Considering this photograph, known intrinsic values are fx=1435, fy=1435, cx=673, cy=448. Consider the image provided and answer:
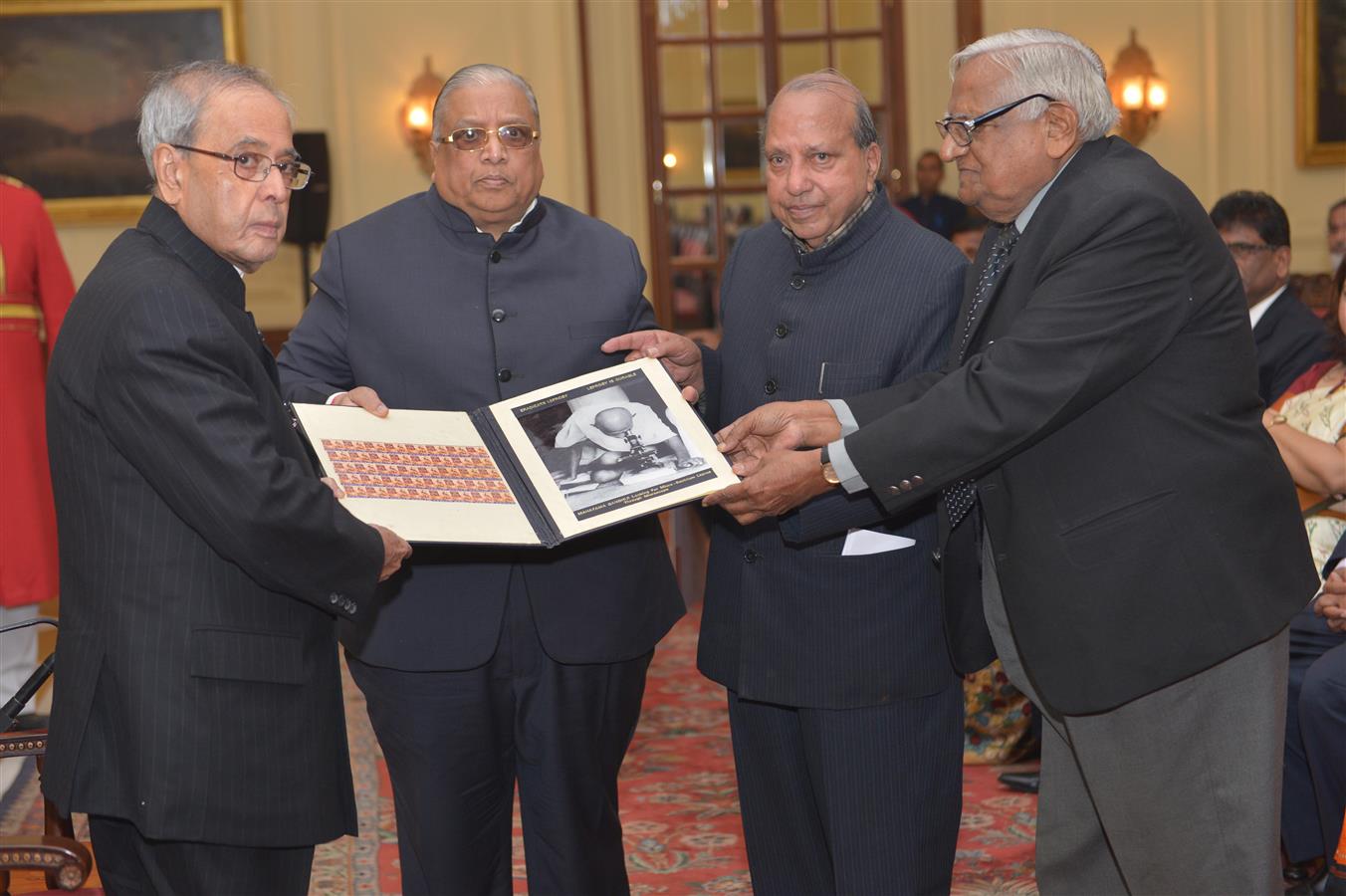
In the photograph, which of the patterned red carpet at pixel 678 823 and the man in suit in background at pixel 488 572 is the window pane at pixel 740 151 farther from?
the man in suit in background at pixel 488 572

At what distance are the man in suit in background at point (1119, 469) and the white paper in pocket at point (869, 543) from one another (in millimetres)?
192

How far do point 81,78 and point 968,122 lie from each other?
27.4 feet

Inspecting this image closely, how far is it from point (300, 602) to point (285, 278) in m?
7.78

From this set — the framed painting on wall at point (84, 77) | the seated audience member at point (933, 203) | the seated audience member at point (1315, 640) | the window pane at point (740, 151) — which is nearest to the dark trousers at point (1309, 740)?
the seated audience member at point (1315, 640)

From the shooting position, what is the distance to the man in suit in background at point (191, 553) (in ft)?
6.68

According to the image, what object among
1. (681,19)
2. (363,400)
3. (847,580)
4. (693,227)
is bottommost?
(847,580)

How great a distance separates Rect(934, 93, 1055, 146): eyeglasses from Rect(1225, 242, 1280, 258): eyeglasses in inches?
110

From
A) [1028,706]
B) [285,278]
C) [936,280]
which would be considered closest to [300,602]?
[936,280]

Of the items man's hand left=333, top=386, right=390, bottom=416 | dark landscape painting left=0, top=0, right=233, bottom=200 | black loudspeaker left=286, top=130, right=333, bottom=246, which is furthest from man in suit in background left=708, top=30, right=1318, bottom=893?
dark landscape painting left=0, top=0, right=233, bottom=200

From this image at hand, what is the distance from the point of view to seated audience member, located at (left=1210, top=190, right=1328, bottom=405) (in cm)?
457

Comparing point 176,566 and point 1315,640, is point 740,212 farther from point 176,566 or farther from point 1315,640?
point 176,566

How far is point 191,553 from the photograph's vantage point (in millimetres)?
2074

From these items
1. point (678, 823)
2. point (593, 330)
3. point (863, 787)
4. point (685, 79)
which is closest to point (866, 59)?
point (685, 79)

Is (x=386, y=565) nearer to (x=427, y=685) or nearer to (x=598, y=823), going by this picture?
(x=427, y=685)
